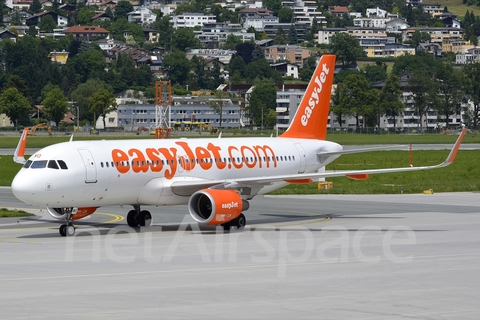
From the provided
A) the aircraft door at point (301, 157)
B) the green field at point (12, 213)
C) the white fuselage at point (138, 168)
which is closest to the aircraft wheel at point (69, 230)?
the white fuselage at point (138, 168)

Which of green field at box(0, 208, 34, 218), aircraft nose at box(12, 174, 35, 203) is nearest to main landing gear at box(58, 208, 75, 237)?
aircraft nose at box(12, 174, 35, 203)

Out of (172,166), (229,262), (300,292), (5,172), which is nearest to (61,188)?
(172,166)

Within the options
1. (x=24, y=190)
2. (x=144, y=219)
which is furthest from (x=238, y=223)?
(x=24, y=190)

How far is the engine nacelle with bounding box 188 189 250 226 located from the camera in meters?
42.4

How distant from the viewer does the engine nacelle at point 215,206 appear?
42.4 meters

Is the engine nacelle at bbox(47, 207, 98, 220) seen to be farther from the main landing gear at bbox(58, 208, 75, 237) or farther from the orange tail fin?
the orange tail fin

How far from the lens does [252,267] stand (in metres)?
32.4

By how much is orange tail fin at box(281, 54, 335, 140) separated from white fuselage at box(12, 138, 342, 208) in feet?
8.04

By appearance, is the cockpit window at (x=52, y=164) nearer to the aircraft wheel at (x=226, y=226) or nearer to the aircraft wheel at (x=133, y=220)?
the aircraft wheel at (x=133, y=220)

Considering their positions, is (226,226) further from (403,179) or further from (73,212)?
(403,179)

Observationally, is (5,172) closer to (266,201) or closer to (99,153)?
(266,201)

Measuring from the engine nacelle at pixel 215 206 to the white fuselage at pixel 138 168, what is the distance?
1.69 m

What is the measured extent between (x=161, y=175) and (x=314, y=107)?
12.5 meters

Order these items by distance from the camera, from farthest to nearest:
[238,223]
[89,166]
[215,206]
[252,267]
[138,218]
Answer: [138,218]
[238,223]
[215,206]
[89,166]
[252,267]
